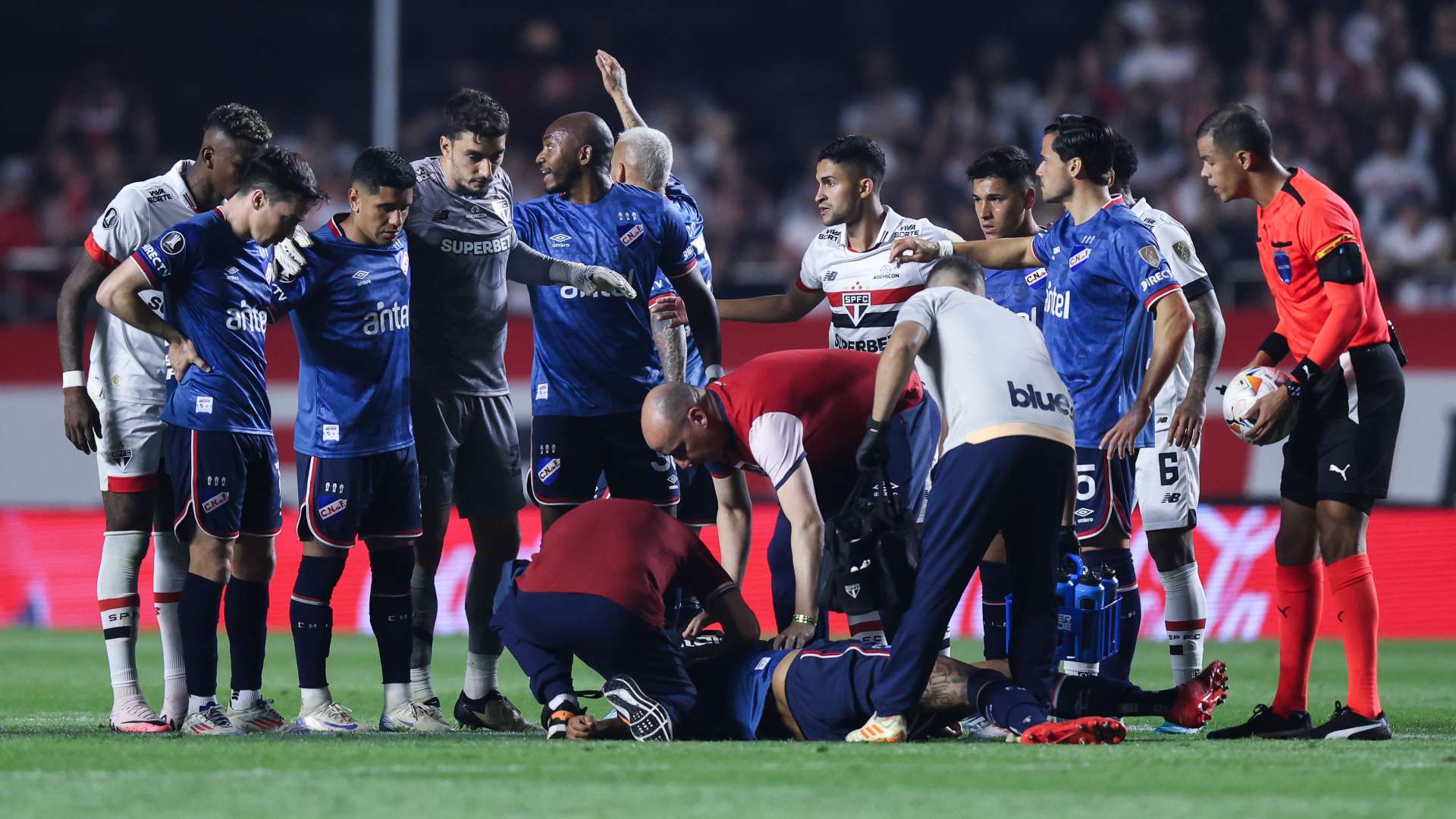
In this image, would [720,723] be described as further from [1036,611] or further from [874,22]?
[874,22]

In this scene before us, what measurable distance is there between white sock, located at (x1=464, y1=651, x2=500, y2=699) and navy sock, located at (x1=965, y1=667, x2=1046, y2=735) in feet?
7.44

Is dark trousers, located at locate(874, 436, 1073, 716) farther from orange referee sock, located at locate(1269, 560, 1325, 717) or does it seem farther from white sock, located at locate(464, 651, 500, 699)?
white sock, located at locate(464, 651, 500, 699)

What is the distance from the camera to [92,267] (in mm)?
7430

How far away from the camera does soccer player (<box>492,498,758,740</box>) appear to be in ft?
21.9

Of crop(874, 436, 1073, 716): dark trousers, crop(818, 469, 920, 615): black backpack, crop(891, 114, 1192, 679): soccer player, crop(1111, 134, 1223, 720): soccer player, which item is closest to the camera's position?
crop(874, 436, 1073, 716): dark trousers

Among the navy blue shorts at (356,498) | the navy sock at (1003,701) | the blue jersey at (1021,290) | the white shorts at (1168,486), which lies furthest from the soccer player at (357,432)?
the white shorts at (1168,486)

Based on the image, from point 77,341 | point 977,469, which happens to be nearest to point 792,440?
point 977,469

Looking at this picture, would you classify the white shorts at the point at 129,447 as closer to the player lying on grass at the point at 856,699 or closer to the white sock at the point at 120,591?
the white sock at the point at 120,591

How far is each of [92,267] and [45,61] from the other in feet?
48.0

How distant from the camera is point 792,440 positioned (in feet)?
21.8

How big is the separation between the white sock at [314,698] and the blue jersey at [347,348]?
93 cm

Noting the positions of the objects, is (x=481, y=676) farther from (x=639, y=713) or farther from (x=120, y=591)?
(x=120, y=591)

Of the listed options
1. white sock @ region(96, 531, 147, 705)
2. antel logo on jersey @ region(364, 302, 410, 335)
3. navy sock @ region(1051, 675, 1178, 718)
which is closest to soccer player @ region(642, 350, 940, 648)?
navy sock @ region(1051, 675, 1178, 718)

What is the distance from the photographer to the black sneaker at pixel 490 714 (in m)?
7.62
